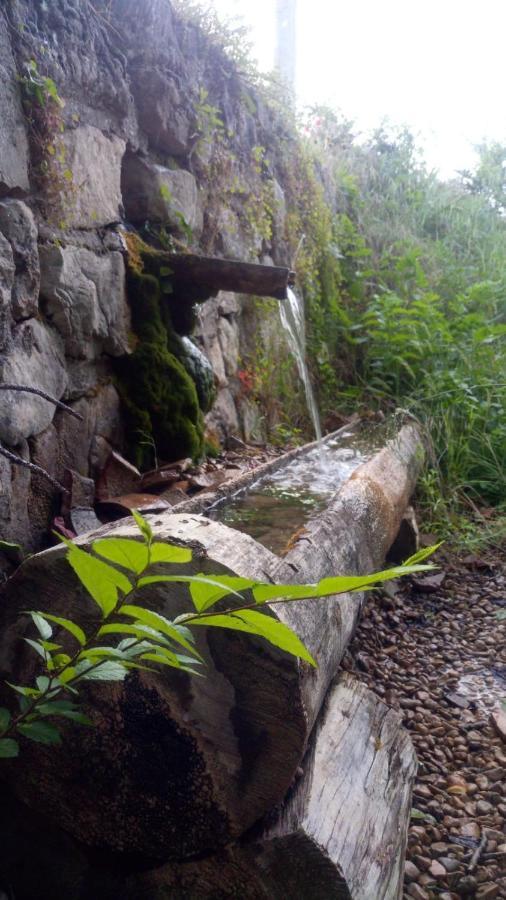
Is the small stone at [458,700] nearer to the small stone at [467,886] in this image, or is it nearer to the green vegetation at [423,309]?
the small stone at [467,886]

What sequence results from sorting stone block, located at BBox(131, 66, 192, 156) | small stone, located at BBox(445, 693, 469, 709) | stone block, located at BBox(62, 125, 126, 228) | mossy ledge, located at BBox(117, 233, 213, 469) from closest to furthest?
1. small stone, located at BBox(445, 693, 469, 709)
2. stone block, located at BBox(62, 125, 126, 228)
3. mossy ledge, located at BBox(117, 233, 213, 469)
4. stone block, located at BBox(131, 66, 192, 156)

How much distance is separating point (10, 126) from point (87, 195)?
1.84ft

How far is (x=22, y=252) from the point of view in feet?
7.43

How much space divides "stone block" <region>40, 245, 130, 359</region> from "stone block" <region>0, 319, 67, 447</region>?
3.4 inches

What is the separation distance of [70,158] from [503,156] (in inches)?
332

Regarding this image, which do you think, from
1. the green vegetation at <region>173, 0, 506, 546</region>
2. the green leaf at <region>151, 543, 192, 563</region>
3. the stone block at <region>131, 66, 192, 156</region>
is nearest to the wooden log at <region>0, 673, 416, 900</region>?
the green leaf at <region>151, 543, 192, 563</region>

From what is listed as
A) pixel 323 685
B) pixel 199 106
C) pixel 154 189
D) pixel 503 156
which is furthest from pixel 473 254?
pixel 323 685

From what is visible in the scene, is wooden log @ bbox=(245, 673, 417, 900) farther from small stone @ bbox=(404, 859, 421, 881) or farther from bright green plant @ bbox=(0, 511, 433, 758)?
bright green plant @ bbox=(0, 511, 433, 758)

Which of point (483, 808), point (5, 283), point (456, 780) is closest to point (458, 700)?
point (456, 780)

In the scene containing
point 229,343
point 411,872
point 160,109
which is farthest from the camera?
point 229,343

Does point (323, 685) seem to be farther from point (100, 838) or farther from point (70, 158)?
point (70, 158)

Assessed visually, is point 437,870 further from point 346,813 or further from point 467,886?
point 346,813

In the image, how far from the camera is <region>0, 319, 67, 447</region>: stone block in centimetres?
217

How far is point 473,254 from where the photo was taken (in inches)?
297
